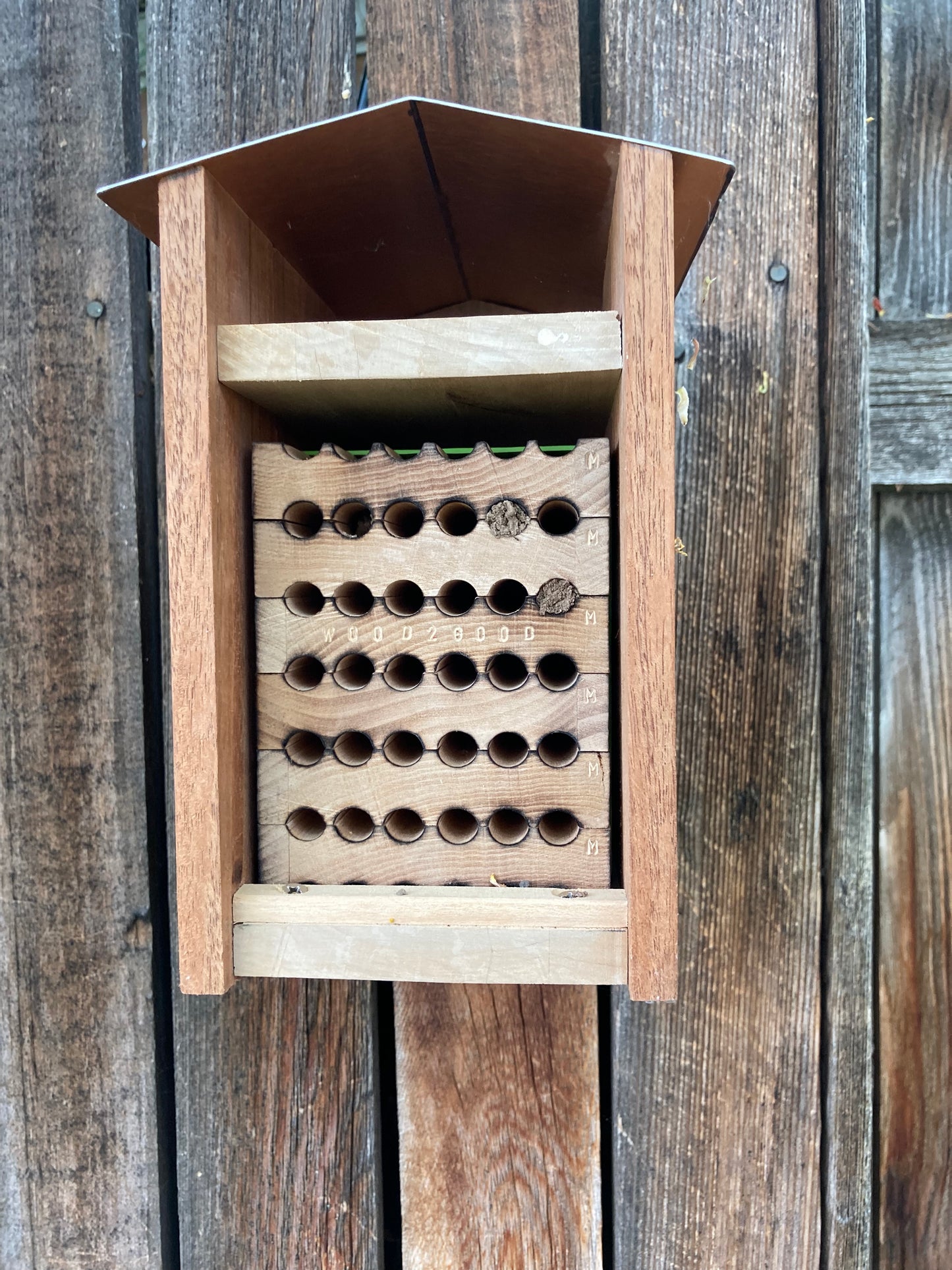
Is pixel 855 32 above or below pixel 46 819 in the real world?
above

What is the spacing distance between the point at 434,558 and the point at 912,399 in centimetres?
52

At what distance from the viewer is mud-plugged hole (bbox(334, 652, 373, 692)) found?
0.58 m

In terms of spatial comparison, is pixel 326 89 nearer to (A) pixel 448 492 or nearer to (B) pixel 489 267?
(B) pixel 489 267

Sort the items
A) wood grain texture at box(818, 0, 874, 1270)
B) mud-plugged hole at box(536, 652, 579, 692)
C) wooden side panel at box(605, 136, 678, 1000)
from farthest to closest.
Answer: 1. wood grain texture at box(818, 0, 874, 1270)
2. mud-plugged hole at box(536, 652, 579, 692)
3. wooden side panel at box(605, 136, 678, 1000)

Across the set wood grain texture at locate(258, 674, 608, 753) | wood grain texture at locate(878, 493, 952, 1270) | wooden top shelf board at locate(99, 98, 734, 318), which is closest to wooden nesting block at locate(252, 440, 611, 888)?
wood grain texture at locate(258, 674, 608, 753)

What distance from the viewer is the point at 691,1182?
78 centimetres

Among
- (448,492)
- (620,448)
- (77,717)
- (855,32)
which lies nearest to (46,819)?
(77,717)

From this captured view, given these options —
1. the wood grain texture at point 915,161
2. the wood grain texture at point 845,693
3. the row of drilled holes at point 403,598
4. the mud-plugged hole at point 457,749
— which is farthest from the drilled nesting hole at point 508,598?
the wood grain texture at point 915,161

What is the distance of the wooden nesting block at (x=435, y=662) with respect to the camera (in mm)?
554

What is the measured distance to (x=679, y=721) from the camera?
0.77 m

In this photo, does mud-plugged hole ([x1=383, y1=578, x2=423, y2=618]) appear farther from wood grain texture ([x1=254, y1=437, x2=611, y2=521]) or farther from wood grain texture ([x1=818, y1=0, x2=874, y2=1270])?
wood grain texture ([x1=818, y1=0, x2=874, y2=1270])

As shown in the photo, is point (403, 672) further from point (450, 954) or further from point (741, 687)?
point (741, 687)

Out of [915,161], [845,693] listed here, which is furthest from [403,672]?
[915,161]

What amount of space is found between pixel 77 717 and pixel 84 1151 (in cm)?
44
